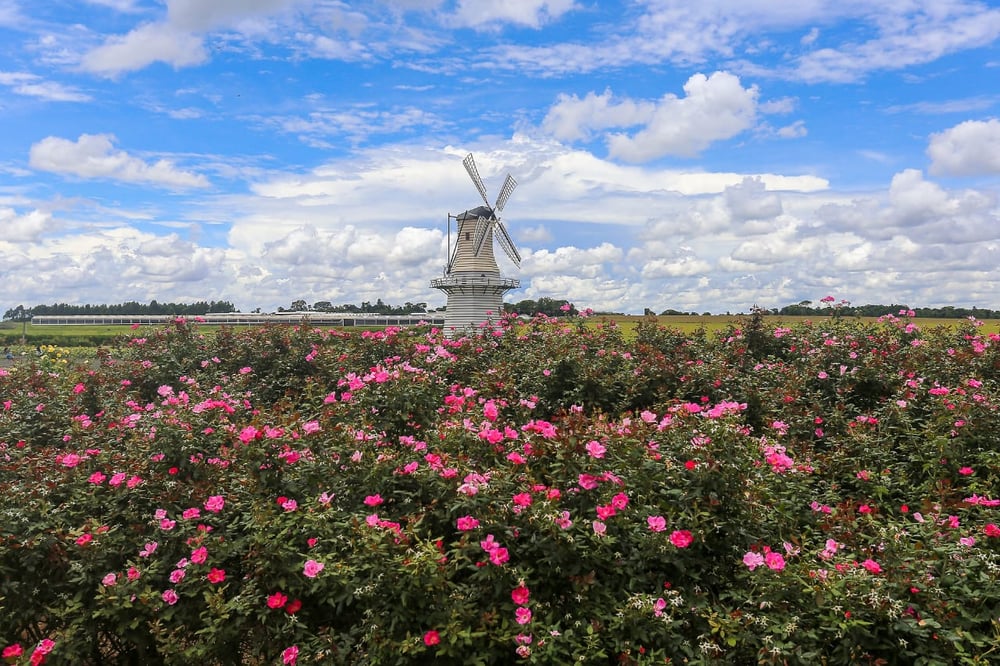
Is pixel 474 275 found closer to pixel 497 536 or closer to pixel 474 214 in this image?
pixel 474 214

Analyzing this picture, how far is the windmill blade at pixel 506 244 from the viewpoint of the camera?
35400 mm

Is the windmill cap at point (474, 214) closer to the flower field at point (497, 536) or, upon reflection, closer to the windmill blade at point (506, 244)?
the windmill blade at point (506, 244)

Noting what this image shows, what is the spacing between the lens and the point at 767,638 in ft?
9.64

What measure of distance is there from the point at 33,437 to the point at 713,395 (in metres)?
6.67

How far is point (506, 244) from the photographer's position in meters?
36.3

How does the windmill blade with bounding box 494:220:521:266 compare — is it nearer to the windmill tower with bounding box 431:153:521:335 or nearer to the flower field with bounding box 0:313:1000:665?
the windmill tower with bounding box 431:153:521:335

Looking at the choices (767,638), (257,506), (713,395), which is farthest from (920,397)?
(257,506)

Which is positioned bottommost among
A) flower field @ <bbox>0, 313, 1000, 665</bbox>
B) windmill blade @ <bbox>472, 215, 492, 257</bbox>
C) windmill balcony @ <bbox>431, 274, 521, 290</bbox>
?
flower field @ <bbox>0, 313, 1000, 665</bbox>

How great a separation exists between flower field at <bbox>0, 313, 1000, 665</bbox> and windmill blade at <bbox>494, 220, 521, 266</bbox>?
3007cm

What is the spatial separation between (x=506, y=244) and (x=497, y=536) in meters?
33.4

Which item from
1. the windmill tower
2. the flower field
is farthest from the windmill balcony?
the flower field

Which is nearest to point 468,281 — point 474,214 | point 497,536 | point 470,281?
point 470,281

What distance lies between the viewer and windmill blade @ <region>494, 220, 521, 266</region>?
3540cm

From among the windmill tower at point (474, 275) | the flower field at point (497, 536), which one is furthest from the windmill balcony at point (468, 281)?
the flower field at point (497, 536)
